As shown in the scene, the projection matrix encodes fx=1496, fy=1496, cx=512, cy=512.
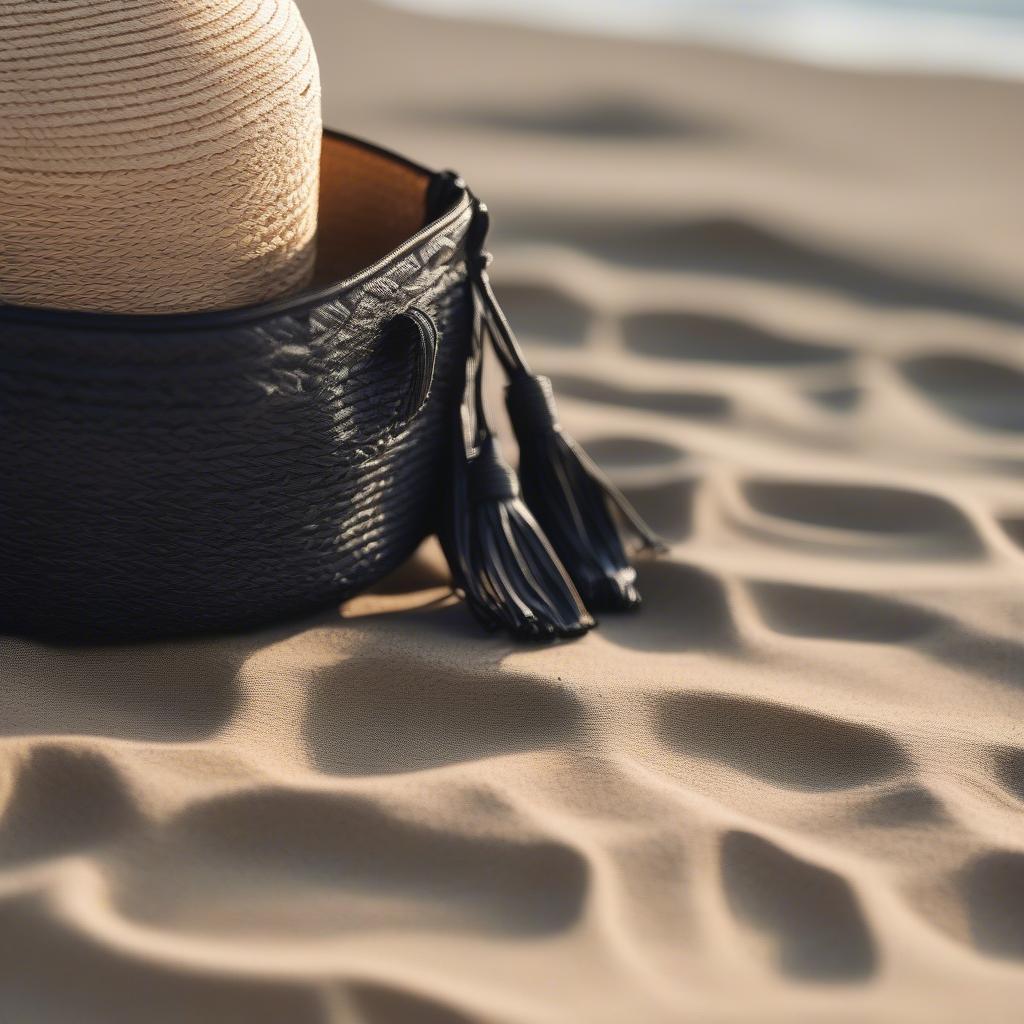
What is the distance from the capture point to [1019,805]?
5.30ft

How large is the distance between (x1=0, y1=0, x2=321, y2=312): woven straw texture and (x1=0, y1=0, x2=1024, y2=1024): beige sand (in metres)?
0.43

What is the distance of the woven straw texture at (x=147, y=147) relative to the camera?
1.55 meters

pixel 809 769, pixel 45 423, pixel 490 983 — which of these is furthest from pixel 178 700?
pixel 809 769

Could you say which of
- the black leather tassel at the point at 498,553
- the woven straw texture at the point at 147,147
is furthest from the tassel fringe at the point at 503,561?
the woven straw texture at the point at 147,147

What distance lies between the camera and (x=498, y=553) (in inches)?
74.7

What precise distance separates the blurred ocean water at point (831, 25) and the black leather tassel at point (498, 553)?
3.44 metres

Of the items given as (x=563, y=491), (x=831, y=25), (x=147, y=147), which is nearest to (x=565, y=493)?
(x=563, y=491)

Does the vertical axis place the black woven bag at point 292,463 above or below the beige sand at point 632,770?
above

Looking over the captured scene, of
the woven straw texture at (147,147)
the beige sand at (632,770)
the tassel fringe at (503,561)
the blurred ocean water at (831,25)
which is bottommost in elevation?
the beige sand at (632,770)

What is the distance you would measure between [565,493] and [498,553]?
0.17 m

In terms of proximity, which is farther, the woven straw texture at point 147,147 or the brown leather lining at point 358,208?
the brown leather lining at point 358,208

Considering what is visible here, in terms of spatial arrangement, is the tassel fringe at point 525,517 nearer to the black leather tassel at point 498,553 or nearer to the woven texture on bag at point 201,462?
the black leather tassel at point 498,553

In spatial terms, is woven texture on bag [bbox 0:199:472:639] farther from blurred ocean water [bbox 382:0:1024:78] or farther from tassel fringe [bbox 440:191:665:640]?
blurred ocean water [bbox 382:0:1024:78]

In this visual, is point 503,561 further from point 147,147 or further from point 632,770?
point 147,147
